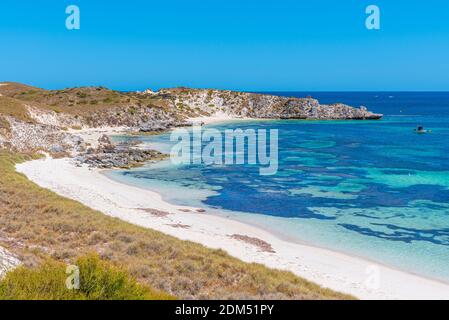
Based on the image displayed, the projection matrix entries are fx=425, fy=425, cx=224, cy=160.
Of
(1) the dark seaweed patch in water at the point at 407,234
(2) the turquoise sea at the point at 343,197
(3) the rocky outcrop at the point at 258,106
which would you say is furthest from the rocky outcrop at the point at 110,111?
(1) the dark seaweed patch in water at the point at 407,234

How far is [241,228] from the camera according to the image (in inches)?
1017

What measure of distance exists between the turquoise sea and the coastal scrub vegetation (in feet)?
46.0

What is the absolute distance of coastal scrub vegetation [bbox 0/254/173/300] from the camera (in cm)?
1001

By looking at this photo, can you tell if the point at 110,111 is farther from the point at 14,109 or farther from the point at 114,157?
the point at 114,157

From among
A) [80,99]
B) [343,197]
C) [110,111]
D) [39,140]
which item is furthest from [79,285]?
[80,99]

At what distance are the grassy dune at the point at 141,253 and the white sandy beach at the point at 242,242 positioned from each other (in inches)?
81.3

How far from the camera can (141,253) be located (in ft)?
57.0

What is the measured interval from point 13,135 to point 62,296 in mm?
49385

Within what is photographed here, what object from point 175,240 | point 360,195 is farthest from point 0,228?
point 360,195

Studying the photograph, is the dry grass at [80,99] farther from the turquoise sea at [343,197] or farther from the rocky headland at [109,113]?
the turquoise sea at [343,197]

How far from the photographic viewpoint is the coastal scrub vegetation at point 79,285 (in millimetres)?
10008

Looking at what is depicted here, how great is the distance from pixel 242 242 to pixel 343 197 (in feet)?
48.9

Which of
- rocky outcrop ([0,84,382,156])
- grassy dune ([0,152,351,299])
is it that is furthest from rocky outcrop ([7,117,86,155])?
grassy dune ([0,152,351,299])

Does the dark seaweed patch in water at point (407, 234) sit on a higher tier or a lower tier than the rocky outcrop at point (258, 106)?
lower
